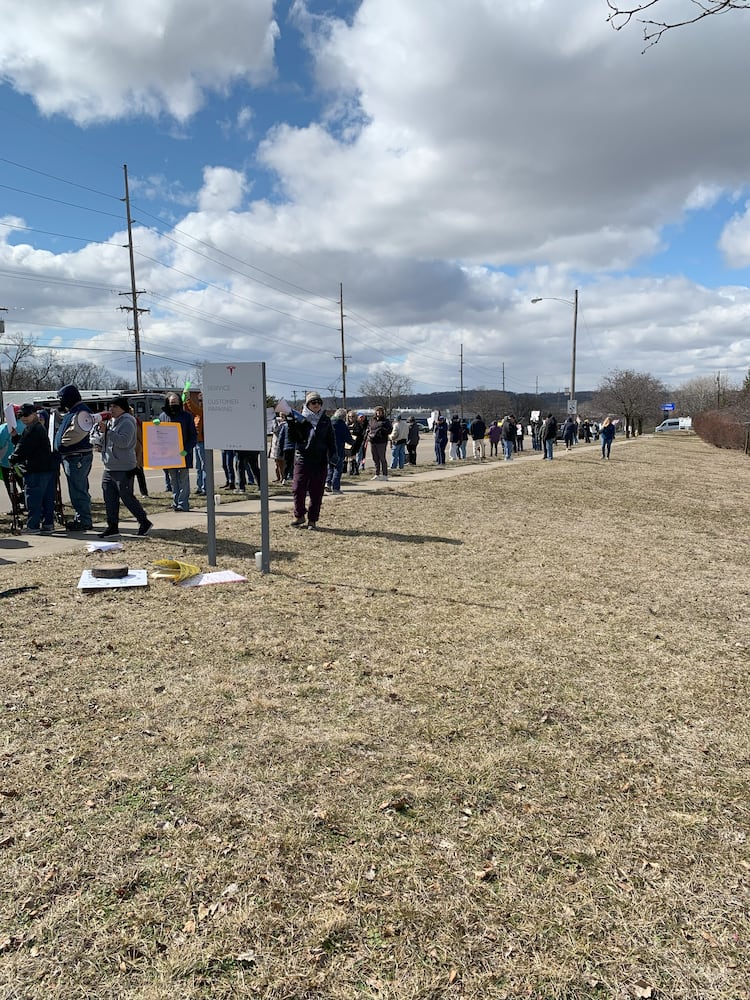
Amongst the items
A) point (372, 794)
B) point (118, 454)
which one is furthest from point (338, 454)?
point (372, 794)

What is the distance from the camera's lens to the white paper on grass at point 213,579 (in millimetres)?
6426

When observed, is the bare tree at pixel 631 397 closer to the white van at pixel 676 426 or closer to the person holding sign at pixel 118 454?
the white van at pixel 676 426

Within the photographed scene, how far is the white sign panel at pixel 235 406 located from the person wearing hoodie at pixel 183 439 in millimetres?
3574

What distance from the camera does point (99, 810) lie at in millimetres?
2912

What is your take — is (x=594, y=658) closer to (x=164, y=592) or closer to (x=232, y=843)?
(x=232, y=843)

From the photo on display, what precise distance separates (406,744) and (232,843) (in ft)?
3.62

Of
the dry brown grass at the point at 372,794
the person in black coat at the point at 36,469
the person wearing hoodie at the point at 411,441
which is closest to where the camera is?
the dry brown grass at the point at 372,794

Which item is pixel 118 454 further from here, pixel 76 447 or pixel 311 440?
pixel 311 440

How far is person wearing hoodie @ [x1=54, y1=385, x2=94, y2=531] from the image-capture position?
855 cm

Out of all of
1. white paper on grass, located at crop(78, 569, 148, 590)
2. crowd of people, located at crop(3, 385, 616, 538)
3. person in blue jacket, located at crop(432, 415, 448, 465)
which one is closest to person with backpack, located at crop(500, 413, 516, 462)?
person in blue jacket, located at crop(432, 415, 448, 465)

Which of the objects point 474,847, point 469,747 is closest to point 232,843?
point 474,847

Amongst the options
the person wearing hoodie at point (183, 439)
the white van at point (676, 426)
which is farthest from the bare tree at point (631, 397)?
the person wearing hoodie at point (183, 439)

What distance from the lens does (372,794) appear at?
3051 millimetres

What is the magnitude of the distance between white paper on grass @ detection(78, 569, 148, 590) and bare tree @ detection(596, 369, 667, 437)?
64.8m
